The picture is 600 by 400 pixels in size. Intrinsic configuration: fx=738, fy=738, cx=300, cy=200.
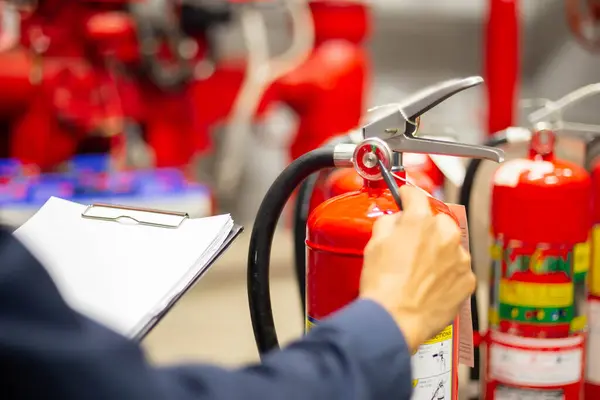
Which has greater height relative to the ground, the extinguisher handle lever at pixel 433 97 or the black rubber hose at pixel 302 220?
the extinguisher handle lever at pixel 433 97

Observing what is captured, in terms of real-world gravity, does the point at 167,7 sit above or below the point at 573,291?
above

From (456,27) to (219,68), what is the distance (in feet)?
3.51

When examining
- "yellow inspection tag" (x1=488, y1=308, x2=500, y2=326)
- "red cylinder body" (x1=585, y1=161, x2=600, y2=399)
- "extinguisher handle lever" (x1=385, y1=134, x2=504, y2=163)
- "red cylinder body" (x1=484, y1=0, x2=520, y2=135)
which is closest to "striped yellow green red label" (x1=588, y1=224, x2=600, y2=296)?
"red cylinder body" (x1=585, y1=161, x2=600, y2=399)

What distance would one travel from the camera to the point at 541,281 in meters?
0.73

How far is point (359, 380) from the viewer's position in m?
0.44

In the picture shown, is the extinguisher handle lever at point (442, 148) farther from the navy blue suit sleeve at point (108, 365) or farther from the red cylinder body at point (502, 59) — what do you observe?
the red cylinder body at point (502, 59)

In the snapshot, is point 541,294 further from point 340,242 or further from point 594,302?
point 340,242

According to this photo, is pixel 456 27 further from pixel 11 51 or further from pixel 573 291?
pixel 573 291

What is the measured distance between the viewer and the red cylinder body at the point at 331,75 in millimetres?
1790

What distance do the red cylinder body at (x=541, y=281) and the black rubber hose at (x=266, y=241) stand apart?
0.23m

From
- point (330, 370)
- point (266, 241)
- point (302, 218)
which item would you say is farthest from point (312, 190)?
point (330, 370)

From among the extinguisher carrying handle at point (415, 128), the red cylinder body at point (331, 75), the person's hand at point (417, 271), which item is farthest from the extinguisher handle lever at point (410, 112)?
the red cylinder body at point (331, 75)

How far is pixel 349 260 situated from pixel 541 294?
242 mm

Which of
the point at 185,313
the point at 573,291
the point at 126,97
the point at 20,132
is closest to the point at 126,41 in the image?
the point at 126,97
